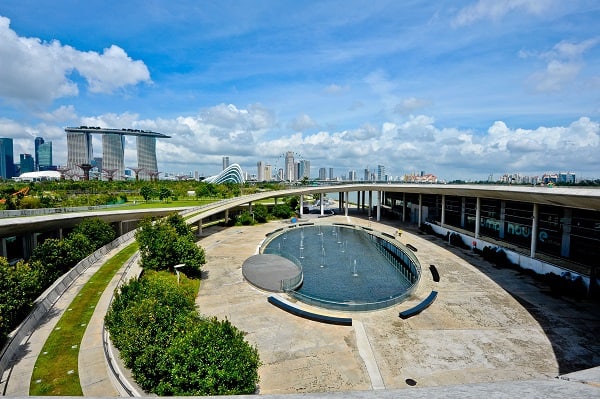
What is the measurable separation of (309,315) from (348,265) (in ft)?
46.4

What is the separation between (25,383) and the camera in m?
13.2

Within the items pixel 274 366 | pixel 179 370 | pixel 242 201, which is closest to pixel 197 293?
pixel 274 366

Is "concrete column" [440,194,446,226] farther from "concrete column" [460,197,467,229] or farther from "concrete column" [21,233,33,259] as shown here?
"concrete column" [21,233,33,259]

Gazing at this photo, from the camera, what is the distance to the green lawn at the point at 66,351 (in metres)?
12.9

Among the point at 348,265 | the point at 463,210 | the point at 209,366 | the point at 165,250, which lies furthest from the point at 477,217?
the point at 209,366

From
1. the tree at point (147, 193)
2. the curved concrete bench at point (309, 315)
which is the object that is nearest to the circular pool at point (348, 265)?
the curved concrete bench at point (309, 315)

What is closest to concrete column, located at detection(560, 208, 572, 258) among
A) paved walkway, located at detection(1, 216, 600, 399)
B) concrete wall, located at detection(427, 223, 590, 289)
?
concrete wall, located at detection(427, 223, 590, 289)

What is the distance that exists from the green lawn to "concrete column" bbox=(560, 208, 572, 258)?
123ft

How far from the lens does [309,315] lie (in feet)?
67.2

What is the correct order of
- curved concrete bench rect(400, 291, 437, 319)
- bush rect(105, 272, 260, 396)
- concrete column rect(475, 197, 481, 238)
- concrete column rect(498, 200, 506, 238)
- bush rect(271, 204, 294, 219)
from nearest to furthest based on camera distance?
bush rect(105, 272, 260, 396), curved concrete bench rect(400, 291, 437, 319), concrete column rect(498, 200, 506, 238), concrete column rect(475, 197, 481, 238), bush rect(271, 204, 294, 219)

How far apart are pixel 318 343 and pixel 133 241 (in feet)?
96.9

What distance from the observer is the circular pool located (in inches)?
963

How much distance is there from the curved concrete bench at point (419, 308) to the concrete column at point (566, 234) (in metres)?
15.8

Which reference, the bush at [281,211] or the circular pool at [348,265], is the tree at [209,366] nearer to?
the circular pool at [348,265]
